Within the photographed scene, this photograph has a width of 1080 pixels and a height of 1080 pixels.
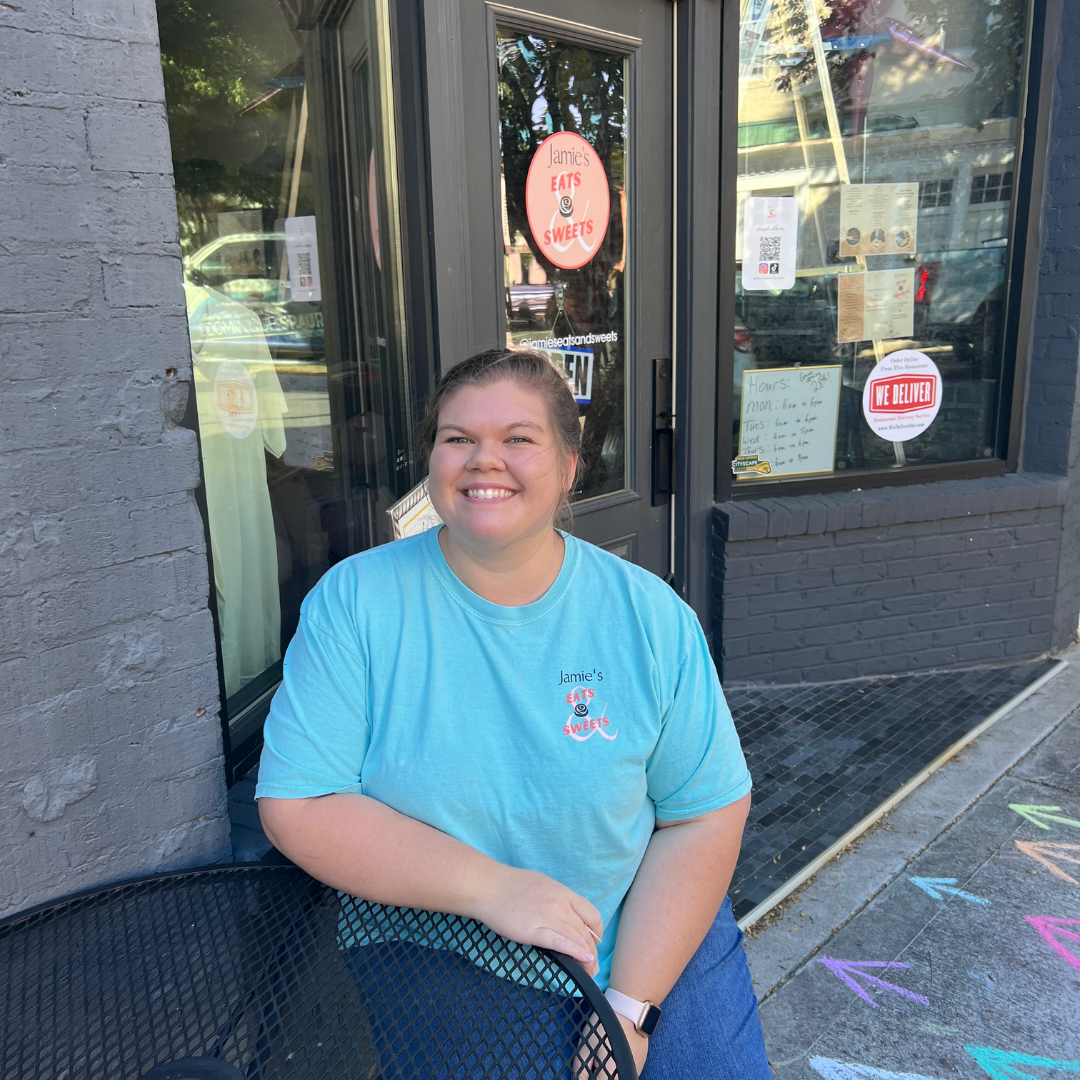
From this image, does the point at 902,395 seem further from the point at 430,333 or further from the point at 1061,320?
the point at 430,333

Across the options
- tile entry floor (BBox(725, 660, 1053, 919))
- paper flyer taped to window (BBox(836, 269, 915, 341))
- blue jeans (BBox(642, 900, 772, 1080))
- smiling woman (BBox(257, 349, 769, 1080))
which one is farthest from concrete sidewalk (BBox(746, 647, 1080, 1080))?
paper flyer taped to window (BBox(836, 269, 915, 341))

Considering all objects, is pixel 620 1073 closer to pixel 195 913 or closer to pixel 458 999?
pixel 458 999

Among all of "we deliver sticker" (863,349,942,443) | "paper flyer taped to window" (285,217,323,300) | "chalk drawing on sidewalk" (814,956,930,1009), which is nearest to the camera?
"chalk drawing on sidewalk" (814,956,930,1009)

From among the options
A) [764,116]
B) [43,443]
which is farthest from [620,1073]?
[764,116]

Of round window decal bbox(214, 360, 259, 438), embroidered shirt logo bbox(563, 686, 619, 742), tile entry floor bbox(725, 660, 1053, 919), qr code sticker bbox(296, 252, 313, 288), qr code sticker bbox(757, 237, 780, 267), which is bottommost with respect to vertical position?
tile entry floor bbox(725, 660, 1053, 919)

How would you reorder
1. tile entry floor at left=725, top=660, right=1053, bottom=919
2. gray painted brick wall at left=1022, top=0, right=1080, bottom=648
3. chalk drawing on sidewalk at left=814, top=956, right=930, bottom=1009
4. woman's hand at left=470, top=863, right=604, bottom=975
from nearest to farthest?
1. woman's hand at left=470, top=863, right=604, bottom=975
2. chalk drawing on sidewalk at left=814, top=956, right=930, bottom=1009
3. tile entry floor at left=725, top=660, right=1053, bottom=919
4. gray painted brick wall at left=1022, top=0, right=1080, bottom=648

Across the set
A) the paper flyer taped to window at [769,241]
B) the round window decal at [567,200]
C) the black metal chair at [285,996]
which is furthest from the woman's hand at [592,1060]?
the paper flyer taped to window at [769,241]

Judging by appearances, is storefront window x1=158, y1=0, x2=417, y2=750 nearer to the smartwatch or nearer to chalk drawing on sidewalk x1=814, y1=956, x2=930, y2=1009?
the smartwatch

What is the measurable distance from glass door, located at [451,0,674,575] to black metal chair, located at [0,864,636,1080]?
2063mm

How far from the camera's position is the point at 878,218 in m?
4.10

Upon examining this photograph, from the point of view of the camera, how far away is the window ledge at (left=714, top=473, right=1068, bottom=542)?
387cm

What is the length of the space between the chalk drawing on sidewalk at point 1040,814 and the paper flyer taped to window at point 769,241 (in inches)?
85.8

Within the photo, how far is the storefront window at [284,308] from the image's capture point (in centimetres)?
250

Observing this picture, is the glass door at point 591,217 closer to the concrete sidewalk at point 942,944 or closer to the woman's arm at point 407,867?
the concrete sidewalk at point 942,944
